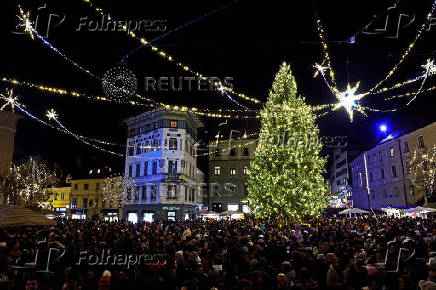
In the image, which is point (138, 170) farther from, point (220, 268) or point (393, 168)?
point (220, 268)

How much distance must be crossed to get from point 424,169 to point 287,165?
23.1 metres

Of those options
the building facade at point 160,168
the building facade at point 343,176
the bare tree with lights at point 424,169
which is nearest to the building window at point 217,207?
the building facade at point 160,168

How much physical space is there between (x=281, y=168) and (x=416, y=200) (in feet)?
84.4

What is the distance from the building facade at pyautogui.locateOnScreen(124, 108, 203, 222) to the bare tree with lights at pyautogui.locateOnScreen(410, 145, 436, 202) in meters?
29.7

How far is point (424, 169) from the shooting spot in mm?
36031

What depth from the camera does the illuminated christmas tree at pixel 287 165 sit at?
22.8m

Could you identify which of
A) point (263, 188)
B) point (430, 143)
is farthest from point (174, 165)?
point (430, 143)

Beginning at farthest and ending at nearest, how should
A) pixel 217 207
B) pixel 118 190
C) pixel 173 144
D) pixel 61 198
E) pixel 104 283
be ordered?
pixel 61 198, pixel 217 207, pixel 118 190, pixel 173 144, pixel 104 283

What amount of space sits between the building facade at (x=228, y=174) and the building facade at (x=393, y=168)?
2085cm

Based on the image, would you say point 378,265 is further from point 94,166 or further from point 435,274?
point 94,166

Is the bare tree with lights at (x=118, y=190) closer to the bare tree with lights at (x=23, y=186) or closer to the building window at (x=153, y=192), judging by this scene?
the building window at (x=153, y=192)

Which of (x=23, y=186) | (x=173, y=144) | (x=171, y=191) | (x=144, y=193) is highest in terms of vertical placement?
(x=173, y=144)

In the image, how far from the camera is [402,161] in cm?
4172

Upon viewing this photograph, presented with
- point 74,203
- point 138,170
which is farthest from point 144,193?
point 74,203
